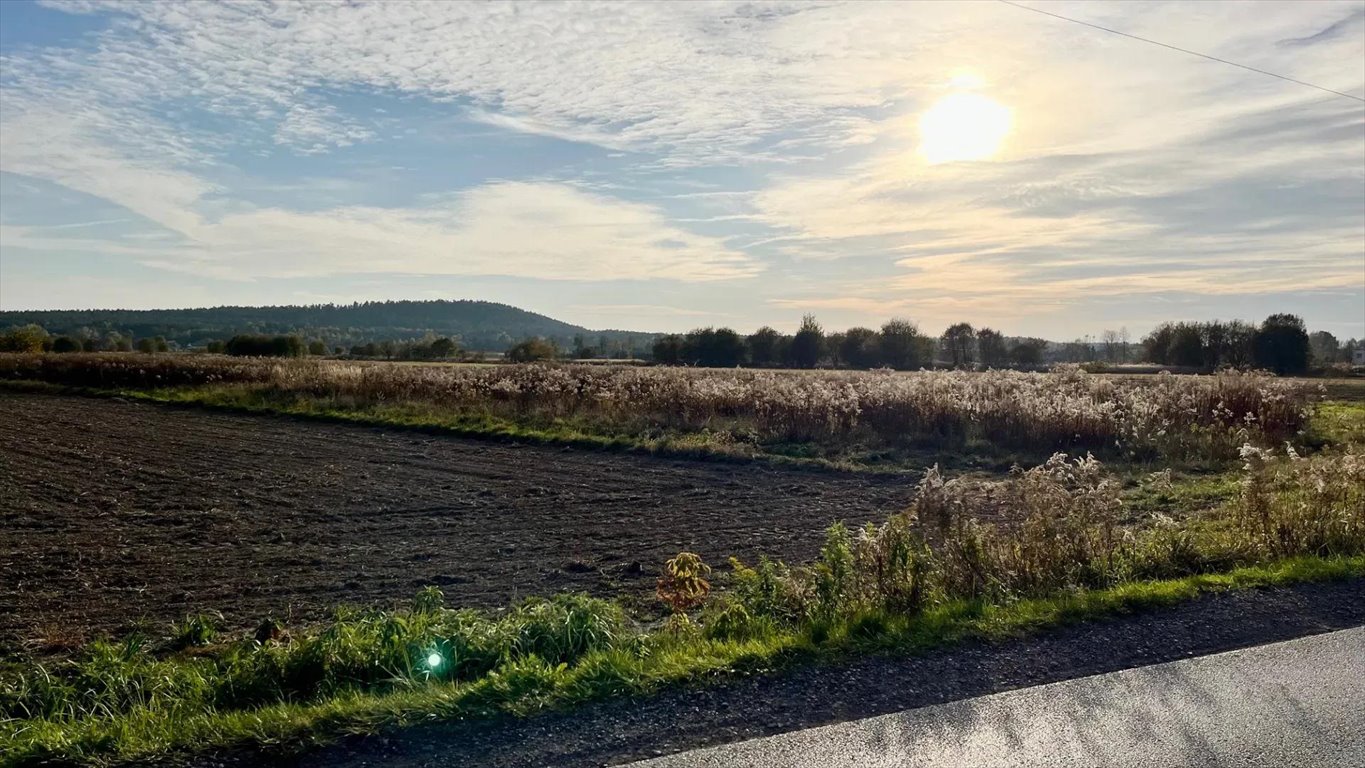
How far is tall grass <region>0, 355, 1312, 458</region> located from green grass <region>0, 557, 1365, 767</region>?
12566mm

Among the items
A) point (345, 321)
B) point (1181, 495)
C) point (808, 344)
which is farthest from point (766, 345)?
point (345, 321)

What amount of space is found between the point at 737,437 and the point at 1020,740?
16.5 meters

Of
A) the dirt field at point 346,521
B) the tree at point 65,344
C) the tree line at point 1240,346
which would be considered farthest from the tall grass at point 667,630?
the tree at point 65,344

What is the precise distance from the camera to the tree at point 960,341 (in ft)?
222

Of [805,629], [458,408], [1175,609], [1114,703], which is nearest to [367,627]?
[805,629]

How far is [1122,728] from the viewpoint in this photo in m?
4.67

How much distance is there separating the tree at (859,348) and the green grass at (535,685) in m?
61.4

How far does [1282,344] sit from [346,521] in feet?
192

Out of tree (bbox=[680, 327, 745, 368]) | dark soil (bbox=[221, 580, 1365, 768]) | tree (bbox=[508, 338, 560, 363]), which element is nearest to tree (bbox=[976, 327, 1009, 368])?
tree (bbox=[680, 327, 745, 368])

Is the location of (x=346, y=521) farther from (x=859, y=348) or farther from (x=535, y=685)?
(x=859, y=348)

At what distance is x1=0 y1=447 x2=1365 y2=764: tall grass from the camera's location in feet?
15.9

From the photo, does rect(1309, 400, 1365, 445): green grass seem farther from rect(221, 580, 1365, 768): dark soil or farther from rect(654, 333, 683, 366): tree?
rect(654, 333, 683, 366): tree

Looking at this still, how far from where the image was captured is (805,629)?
619 cm

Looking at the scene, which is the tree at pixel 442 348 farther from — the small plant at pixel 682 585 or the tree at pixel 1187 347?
the small plant at pixel 682 585
